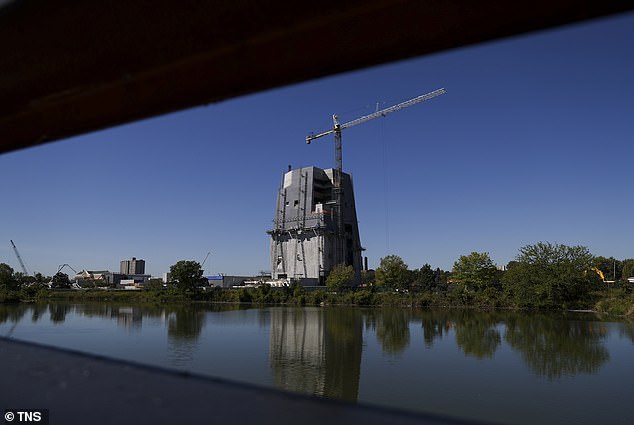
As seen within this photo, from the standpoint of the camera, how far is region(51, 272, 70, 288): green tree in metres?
78.8

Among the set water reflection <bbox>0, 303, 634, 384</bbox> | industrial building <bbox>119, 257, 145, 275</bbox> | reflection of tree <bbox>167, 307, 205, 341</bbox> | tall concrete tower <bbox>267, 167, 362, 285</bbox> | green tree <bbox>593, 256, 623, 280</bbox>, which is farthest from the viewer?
industrial building <bbox>119, 257, 145, 275</bbox>

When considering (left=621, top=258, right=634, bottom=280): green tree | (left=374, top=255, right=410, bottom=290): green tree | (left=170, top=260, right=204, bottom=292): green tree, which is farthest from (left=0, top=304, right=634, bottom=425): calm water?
(left=621, top=258, right=634, bottom=280): green tree

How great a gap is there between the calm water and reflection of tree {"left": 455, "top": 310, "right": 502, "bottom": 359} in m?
0.07

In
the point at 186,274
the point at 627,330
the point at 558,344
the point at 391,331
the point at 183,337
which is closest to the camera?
the point at 558,344

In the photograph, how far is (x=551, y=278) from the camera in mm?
42594

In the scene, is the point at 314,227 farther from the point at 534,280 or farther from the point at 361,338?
the point at 361,338

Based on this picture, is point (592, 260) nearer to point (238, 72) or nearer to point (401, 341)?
point (401, 341)

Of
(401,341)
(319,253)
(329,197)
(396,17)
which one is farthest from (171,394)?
(329,197)

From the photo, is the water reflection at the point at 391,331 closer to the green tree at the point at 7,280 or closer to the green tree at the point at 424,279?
the green tree at the point at 424,279

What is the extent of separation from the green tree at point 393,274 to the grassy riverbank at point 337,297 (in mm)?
2410

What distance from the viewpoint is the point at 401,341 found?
24375mm

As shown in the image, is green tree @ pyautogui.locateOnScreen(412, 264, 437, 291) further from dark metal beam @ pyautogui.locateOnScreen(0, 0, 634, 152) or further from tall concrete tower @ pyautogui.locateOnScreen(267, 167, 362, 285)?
dark metal beam @ pyautogui.locateOnScreen(0, 0, 634, 152)

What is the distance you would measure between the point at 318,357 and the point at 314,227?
178 ft

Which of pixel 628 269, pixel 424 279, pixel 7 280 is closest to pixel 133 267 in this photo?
pixel 7 280
